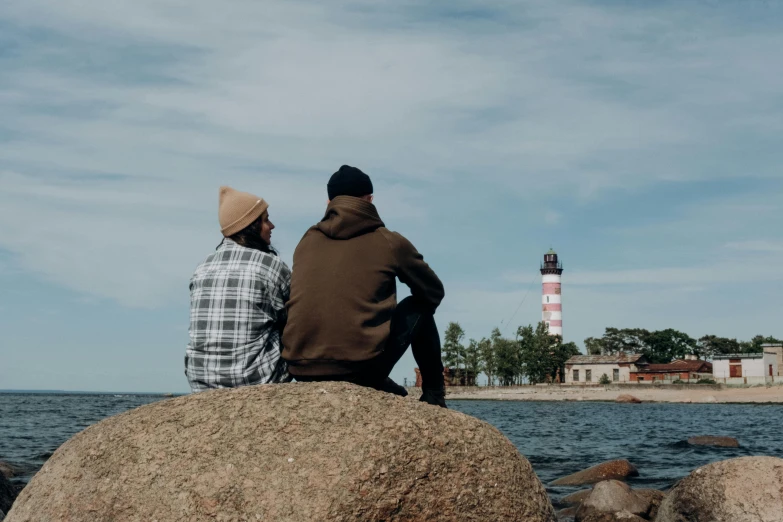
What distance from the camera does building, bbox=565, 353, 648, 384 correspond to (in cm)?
9800

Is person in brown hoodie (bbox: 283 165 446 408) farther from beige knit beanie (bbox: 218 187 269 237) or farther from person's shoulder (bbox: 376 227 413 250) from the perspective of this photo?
beige knit beanie (bbox: 218 187 269 237)

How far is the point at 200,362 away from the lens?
4914mm

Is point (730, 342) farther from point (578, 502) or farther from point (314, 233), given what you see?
point (314, 233)

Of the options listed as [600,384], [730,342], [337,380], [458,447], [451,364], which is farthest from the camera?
[730,342]

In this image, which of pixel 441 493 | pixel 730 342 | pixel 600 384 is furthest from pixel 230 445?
pixel 730 342

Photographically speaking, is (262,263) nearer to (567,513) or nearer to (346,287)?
(346,287)

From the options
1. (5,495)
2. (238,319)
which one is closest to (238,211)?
(238,319)

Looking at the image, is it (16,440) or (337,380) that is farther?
(16,440)

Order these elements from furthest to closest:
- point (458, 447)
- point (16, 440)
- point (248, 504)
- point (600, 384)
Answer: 1. point (600, 384)
2. point (16, 440)
3. point (458, 447)
4. point (248, 504)

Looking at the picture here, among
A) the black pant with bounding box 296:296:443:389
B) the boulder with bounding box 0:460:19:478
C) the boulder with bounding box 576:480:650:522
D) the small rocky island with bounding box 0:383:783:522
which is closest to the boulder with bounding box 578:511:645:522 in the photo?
the boulder with bounding box 576:480:650:522

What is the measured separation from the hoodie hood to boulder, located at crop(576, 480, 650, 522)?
8482 mm

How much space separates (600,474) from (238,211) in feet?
46.1

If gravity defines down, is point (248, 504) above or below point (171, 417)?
below

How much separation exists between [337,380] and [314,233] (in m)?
0.91
